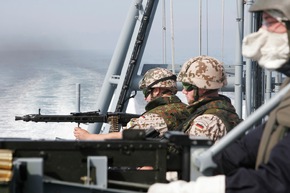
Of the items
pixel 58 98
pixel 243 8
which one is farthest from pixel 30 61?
pixel 243 8

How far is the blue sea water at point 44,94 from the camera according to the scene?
19703mm

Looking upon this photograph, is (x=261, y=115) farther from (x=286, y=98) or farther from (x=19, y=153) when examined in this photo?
(x=19, y=153)

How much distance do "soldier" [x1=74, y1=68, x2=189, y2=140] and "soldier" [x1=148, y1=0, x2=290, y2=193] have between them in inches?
78.0

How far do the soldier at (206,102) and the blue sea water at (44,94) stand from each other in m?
12.2

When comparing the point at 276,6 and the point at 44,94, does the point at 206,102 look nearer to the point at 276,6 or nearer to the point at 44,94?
the point at 276,6

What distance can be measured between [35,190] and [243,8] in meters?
4.41

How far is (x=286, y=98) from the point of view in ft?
7.80

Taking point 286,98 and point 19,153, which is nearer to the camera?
point 286,98

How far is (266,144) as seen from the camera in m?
2.44

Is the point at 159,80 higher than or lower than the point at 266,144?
higher

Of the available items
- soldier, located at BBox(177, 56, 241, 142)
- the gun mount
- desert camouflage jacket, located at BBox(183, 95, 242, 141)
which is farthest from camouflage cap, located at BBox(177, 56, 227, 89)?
the gun mount

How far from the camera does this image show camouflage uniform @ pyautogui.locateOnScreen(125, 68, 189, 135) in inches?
189

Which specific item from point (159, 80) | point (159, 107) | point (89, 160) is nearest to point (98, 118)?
point (159, 80)

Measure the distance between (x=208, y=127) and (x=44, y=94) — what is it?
20.0m
